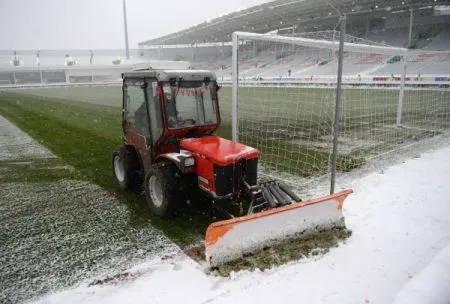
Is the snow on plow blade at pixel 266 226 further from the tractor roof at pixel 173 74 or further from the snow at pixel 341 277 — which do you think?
the tractor roof at pixel 173 74

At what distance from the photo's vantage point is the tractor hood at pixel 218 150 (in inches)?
169

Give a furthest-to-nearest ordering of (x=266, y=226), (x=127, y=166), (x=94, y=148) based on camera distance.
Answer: (x=94, y=148), (x=127, y=166), (x=266, y=226)

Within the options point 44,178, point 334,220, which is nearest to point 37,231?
point 44,178

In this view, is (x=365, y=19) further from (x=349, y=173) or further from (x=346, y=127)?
(x=349, y=173)

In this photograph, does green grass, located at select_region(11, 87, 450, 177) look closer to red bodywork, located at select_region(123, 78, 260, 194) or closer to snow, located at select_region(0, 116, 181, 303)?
red bodywork, located at select_region(123, 78, 260, 194)

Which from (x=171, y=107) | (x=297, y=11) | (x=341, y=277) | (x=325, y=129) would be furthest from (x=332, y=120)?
(x=297, y=11)

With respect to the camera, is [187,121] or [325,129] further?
[325,129]

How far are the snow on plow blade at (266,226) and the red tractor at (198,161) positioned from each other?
0.04 ft

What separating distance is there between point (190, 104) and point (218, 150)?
38.2 inches

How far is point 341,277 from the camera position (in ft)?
11.7

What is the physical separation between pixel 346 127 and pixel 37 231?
10248 mm

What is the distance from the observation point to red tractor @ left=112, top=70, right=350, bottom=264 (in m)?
3.90

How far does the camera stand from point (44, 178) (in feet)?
23.5

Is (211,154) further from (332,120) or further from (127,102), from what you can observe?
(332,120)
